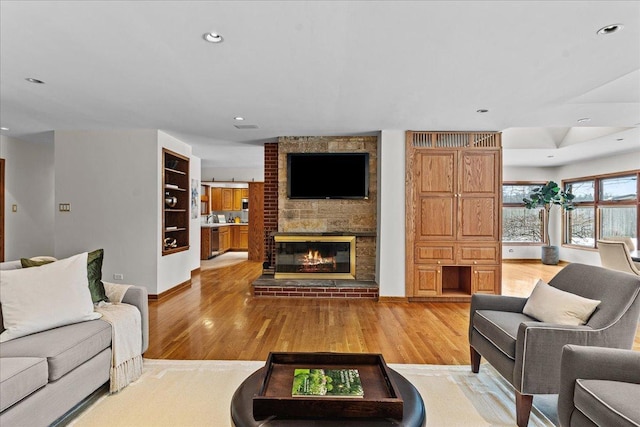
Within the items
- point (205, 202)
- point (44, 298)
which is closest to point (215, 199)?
point (205, 202)

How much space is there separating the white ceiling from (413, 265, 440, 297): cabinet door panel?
2.00 meters

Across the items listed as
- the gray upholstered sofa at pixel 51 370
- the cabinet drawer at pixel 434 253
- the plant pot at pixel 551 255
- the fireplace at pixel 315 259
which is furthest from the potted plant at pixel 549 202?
the gray upholstered sofa at pixel 51 370

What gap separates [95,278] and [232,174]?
6957mm

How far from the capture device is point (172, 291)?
17.0 ft

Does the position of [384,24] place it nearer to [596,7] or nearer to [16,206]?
[596,7]

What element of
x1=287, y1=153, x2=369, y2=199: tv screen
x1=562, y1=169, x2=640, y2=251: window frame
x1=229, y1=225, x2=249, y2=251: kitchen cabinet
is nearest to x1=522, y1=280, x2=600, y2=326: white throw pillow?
x1=287, y1=153, x2=369, y2=199: tv screen

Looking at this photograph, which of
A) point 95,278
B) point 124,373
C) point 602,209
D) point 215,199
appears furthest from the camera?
point 215,199

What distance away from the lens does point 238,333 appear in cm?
348

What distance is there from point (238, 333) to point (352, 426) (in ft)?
7.88

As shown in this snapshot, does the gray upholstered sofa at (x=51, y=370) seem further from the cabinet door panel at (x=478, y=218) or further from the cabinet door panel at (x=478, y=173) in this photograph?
the cabinet door panel at (x=478, y=173)

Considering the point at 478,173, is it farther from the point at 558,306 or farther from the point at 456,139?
the point at 558,306

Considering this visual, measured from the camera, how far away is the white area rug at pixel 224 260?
25.6 feet

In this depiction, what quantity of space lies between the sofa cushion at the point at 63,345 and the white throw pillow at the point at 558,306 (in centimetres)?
293

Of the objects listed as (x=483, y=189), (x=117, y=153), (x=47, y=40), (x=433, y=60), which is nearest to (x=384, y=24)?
(x=433, y=60)
